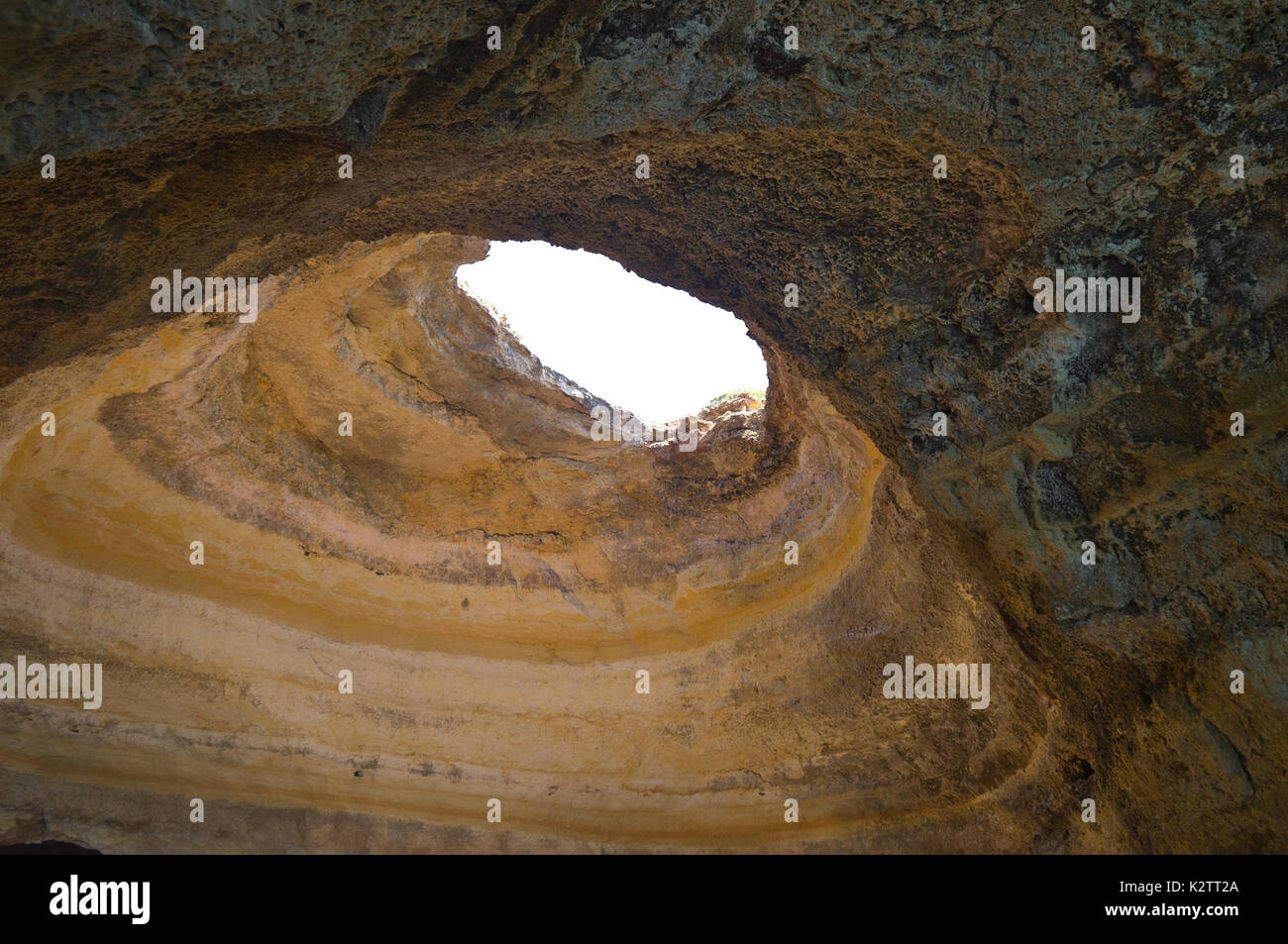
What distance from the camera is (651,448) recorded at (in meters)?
4.61

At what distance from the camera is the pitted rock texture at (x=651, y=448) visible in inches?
98.6

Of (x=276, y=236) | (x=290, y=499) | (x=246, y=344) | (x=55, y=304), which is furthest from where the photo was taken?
(x=290, y=499)

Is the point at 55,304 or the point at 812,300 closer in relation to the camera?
the point at 55,304

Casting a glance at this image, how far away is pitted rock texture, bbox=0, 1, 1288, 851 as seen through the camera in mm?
2504

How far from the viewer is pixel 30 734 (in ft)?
13.1

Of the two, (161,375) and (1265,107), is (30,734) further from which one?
(1265,107)

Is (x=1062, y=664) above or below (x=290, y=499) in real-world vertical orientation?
below

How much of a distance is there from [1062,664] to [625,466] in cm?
212

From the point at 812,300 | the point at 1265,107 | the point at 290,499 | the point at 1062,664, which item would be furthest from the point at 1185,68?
the point at 290,499

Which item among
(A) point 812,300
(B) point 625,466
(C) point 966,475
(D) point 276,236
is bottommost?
(C) point 966,475

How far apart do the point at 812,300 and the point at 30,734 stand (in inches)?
145

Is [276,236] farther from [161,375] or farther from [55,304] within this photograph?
[161,375]

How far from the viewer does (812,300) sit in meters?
3.31

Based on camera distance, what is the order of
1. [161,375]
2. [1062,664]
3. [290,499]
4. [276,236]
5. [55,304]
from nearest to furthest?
[55,304], [276,236], [1062,664], [161,375], [290,499]
